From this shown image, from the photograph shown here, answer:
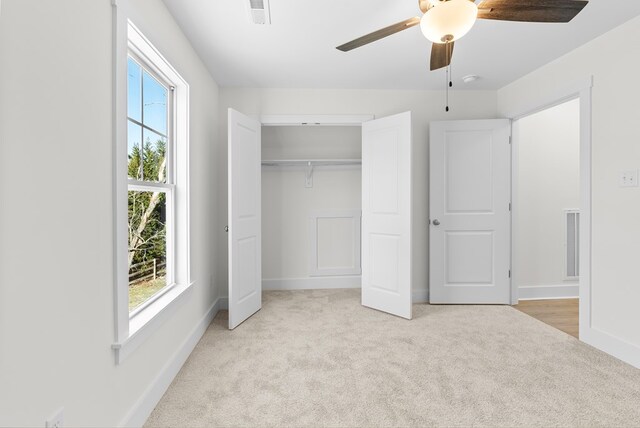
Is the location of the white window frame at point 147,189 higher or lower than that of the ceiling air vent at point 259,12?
lower

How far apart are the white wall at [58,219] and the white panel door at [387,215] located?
2353mm

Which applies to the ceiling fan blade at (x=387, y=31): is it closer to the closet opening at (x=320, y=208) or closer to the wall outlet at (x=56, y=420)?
the closet opening at (x=320, y=208)

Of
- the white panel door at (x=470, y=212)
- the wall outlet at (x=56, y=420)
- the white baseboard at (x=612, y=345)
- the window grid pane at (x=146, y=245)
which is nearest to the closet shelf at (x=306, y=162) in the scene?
the white panel door at (x=470, y=212)

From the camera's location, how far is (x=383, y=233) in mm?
3457

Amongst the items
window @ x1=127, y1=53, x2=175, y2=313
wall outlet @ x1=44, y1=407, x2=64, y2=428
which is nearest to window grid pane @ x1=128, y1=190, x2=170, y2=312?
window @ x1=127, y1=53, x2=175, y2=313

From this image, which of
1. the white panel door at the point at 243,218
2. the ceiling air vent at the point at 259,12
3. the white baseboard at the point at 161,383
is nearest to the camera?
the white baseboard at the point at 161,383

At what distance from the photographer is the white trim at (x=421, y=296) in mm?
3801

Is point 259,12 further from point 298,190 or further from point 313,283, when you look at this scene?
point 313,283

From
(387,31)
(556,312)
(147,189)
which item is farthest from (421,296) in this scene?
(147,189)

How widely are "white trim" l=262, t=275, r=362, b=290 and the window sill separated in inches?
72.5

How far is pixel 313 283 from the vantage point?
430cm

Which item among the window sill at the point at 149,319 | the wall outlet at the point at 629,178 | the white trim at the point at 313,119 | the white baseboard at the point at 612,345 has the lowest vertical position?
the white baseboard at the point at 612,345

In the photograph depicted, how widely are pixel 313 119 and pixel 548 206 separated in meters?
2.95

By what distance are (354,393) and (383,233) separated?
1.80m
